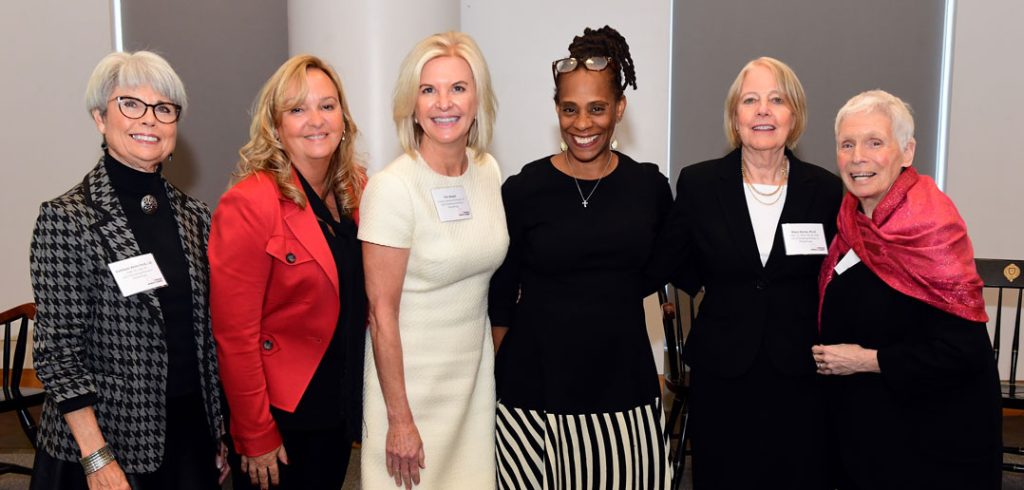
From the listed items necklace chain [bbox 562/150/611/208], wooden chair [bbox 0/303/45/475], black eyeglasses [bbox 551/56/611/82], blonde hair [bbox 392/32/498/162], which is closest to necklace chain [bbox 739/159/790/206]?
necklace chain [bbox 562/150/611/208]

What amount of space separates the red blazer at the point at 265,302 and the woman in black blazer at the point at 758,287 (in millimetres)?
1045

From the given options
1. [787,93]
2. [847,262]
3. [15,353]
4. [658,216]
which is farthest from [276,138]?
[15,353]

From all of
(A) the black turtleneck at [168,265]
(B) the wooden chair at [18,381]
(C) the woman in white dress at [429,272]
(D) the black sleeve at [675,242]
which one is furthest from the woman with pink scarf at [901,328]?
(B) the wooden chair at [18,381]

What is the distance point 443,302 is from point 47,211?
101 cm

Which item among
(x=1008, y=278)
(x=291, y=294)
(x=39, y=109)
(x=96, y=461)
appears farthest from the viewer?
(x=39, y=109)

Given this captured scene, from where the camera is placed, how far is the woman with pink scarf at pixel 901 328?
2125 millimetres

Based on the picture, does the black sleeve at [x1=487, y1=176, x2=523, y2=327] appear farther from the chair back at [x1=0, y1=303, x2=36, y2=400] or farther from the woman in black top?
the chair back at [x1=0, y1=303, x2=36, y2=400]

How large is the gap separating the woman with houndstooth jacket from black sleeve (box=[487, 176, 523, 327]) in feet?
2.75

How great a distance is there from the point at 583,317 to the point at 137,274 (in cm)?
121

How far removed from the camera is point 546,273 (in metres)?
2.36

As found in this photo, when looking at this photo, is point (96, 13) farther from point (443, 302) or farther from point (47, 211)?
point (443, 302)

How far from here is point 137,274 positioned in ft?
6.42

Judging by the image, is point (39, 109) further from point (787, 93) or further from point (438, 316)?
point (787, 93)

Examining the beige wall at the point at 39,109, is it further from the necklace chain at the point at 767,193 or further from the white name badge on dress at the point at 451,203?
the necklace chain at the point at 767,193
